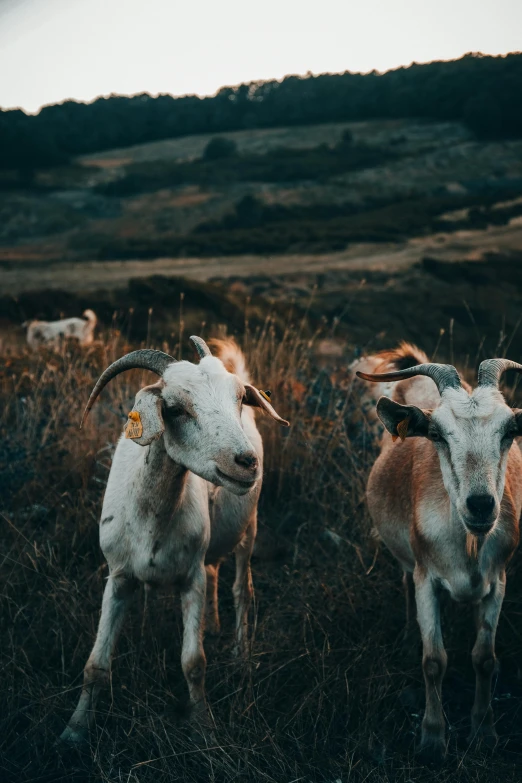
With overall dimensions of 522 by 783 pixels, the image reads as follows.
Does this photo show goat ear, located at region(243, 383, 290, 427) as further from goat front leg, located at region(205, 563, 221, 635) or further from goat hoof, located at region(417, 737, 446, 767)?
goat hoof, located at region(417, 737, 446, 767)

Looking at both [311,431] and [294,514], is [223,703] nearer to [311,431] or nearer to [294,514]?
[294,514]

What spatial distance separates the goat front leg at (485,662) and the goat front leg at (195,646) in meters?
1.44

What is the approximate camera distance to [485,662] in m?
3.88

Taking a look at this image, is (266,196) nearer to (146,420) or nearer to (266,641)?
(266,641)

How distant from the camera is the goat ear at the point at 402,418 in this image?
3.68 metres

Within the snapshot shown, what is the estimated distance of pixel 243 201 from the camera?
33.8 m

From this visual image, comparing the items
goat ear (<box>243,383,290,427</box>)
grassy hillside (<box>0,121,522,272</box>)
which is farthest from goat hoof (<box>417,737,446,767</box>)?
grassy hillside (<box>0,121,522,272</box>)

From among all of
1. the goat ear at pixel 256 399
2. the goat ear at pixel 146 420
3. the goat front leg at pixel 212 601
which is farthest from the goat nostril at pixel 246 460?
the goat front leg at pixel 212 601

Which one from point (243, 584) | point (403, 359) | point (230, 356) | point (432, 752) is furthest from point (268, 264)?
point (432, 752)

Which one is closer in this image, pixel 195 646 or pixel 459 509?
pixel 459 509

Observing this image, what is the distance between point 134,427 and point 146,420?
9cm

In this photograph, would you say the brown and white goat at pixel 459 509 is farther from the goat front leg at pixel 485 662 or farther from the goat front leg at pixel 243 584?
the goat front leg at pixel 243 584

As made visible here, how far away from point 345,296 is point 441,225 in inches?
370

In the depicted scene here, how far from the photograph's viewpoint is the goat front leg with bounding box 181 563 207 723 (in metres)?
3.80
